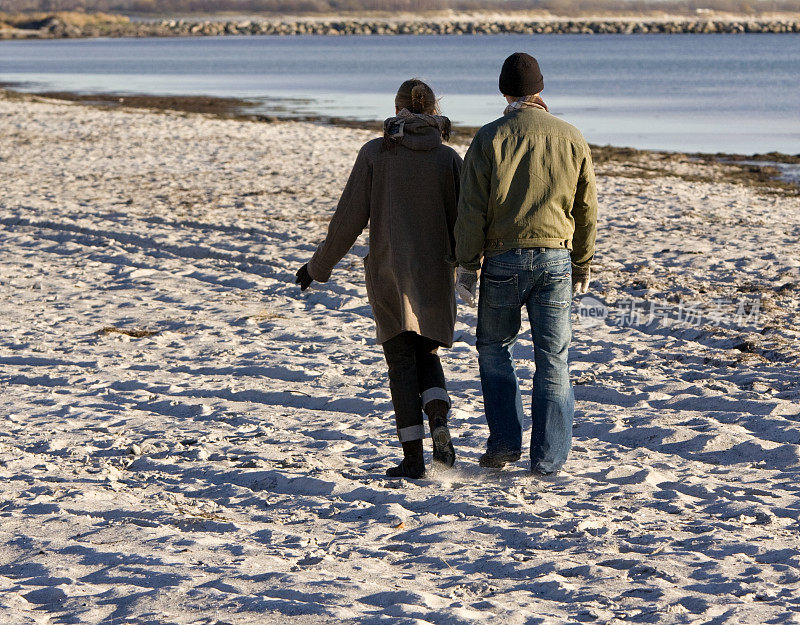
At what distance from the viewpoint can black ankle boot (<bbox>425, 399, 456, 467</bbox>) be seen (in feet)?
15.7

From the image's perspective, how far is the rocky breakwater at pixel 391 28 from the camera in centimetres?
14362

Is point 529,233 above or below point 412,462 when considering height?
above

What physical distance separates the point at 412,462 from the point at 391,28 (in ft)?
560

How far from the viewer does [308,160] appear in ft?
59.0

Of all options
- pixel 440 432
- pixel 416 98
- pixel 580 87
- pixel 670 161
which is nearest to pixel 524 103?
pixel 416 98

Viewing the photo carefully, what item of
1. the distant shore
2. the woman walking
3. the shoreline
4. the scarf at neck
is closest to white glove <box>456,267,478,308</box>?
the woman walking

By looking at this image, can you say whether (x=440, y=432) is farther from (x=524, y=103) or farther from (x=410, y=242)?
(x=524, y=103)

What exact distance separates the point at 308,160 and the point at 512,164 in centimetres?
1390

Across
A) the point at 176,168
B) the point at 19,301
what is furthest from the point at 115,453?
the point at 176,168

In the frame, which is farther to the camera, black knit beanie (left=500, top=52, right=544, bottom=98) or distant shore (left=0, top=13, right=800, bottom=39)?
distant shore (left=0, top=13, right=800, bottom=39)

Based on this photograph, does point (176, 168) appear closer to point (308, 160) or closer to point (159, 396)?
point (308, 160)

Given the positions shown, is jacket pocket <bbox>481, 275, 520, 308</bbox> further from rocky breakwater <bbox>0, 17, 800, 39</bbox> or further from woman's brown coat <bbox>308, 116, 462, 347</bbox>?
rocky breakwater <bbox>0, 17, 800, 39</bbox>

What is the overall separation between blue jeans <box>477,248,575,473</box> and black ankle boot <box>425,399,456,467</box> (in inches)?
8.4

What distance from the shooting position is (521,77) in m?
4.45
